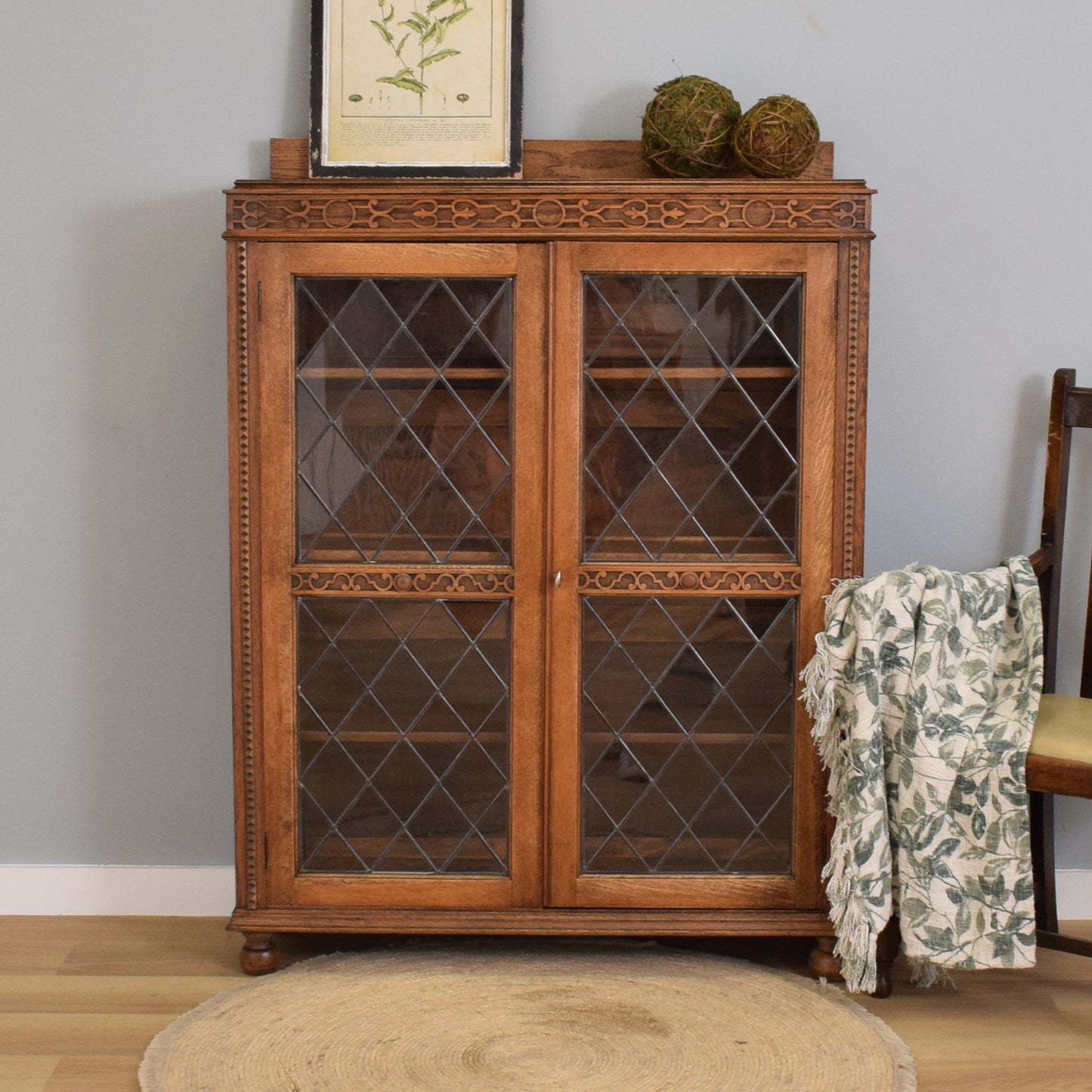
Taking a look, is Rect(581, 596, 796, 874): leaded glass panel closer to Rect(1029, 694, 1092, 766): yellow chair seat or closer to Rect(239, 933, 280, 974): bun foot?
Rect(1029, 694, 1092, 766): yellow chair seat

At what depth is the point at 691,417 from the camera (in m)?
2.10

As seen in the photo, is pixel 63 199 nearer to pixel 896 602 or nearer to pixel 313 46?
pixel 313 46

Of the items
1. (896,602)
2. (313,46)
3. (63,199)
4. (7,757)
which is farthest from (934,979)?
(63,199)

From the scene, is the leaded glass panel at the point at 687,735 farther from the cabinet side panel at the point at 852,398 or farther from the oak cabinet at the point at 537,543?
the cabinet side panel at the point at 852,398

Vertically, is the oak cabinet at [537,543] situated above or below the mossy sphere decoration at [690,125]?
below

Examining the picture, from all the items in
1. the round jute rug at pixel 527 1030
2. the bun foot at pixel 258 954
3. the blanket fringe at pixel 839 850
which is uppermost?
the blanket fringe at pixel 839 850

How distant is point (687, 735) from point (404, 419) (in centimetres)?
81

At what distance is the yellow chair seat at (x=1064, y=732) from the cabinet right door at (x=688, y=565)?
41 cm

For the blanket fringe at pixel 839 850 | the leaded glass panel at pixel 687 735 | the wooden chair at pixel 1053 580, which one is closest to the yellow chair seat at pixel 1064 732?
the wooden chair at pixel 1053 580

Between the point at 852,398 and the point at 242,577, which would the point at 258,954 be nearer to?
the point at 242,577

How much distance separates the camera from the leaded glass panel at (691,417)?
81.7 inches

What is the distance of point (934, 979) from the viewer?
2184 mm

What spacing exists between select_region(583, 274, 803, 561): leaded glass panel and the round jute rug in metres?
0.83

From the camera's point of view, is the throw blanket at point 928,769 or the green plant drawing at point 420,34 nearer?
the throw blanket at point 928,769
